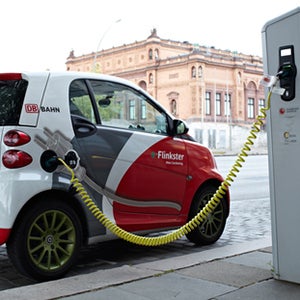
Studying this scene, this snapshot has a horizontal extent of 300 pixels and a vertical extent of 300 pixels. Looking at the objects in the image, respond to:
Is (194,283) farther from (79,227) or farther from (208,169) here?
(208,169)

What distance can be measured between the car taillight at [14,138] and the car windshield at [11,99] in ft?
0.37

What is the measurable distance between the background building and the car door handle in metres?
54.7

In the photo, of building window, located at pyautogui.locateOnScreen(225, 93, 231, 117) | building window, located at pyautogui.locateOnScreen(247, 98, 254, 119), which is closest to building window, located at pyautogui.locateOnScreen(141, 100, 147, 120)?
building window, located at pyautogui.locateOnScreen(225, 93, 231, 117)

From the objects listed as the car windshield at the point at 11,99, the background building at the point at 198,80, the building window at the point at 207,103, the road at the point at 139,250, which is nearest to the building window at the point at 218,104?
the background building at the point at 198,80

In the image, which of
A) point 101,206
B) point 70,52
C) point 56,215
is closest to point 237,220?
point 101,206

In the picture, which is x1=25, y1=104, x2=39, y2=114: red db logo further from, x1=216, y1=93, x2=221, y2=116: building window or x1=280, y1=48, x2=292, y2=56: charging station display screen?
x1=216, y1=93, x2=221, y2=116: building window

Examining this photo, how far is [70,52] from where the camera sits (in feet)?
244

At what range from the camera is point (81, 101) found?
5.58 meters

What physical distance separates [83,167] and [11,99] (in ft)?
3.20

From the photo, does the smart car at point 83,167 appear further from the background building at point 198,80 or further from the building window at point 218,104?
the building window at point 218,104

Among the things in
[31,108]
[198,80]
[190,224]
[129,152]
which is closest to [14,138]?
[31,108]

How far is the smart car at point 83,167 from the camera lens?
4.80 meters

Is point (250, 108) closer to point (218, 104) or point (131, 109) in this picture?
point (218, 104)

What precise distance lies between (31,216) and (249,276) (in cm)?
204
